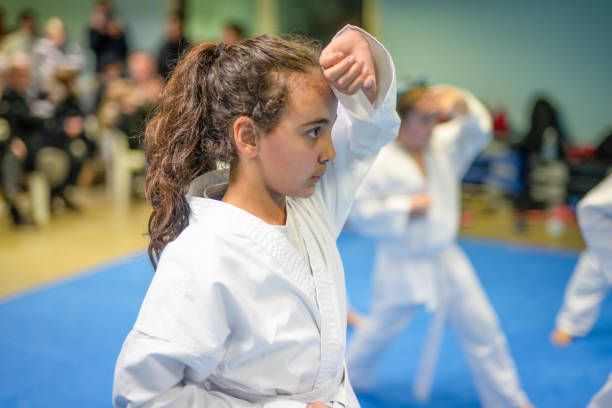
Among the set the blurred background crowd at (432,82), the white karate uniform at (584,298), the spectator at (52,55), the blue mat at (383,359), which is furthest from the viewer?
the spectator at (52,55)

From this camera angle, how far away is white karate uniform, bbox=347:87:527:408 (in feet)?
7.47

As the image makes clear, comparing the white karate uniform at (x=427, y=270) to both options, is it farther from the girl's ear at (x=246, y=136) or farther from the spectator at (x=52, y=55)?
the spectator at (x=52, y=55)

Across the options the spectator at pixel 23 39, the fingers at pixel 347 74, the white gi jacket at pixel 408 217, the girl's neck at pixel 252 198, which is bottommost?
the spectator at pixel 23 39

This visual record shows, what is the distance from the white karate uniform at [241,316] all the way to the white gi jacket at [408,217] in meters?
1.09

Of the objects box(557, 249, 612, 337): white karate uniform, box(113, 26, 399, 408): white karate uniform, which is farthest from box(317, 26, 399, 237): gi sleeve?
box(557, 249, 612, 337): white karate uniform

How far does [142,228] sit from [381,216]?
395 centimetres

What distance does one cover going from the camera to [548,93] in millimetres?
7305

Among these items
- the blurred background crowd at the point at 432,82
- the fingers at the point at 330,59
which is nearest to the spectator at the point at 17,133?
the blurred background crowd at the point at 432,82

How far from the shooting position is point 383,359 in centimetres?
296

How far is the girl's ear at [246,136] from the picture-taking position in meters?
1.14

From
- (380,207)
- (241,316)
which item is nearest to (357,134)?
(241,316)

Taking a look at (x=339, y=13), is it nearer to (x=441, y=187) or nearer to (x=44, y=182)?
(x=44, y=182)

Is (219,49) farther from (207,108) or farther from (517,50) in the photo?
(517,50)

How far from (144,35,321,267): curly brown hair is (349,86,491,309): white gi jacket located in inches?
46.7
